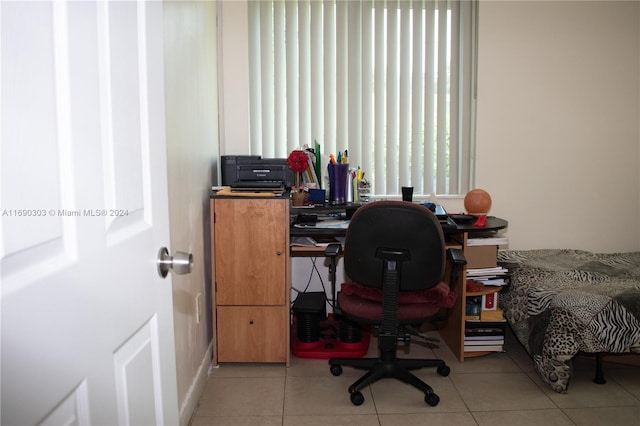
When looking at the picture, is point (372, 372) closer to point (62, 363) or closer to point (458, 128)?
point (458, 128)

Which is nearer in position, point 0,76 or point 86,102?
point 0,76

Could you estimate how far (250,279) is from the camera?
2.80 metres

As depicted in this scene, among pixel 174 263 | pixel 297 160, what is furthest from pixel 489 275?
pixel 174 263

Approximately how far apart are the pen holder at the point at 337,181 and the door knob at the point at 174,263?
85.4 inches

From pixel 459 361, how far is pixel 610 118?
198 cm

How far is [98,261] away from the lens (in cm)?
74

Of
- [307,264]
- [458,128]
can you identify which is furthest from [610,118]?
[307,264]

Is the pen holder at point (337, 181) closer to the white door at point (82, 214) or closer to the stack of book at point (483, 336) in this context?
the stack of book at point (483, 336)

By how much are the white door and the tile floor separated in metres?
1.48

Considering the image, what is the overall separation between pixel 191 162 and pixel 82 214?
1.83 meters

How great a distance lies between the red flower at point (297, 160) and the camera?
3.00 meters

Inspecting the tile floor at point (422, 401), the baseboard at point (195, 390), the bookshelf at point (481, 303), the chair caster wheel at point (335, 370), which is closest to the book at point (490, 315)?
the bookshelf at point (481, 303)

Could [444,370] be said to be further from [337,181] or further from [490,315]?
[337,181]

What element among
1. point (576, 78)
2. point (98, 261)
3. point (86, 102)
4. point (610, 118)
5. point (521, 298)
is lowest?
point (521, 298)
